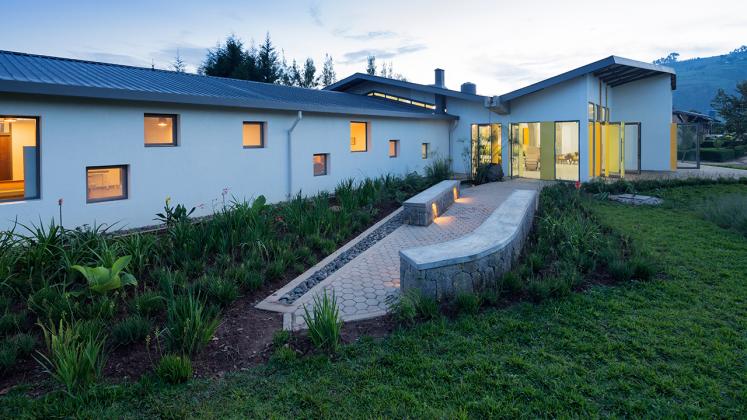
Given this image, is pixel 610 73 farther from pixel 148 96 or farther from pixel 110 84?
pixel 110 84

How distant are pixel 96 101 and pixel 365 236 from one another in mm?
5562

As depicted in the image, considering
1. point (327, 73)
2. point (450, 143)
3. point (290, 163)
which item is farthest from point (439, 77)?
point (327, 73)

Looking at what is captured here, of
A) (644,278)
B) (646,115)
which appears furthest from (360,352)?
(646,115)

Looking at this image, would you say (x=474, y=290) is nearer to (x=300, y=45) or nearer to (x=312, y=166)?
(x=312, y=166)

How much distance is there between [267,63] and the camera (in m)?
36.7

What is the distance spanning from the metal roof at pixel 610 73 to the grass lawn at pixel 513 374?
12401 millimetres

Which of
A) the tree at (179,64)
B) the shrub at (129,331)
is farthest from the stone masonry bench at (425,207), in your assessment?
the tree at (179,64)

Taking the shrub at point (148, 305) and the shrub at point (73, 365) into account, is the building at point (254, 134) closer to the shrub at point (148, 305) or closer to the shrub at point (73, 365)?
Answer: the shrub at point (148, 305)

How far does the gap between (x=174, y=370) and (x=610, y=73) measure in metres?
19.3

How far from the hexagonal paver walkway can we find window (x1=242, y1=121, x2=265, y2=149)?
3975 millimetres

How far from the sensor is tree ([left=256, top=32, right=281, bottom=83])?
34.6 metres

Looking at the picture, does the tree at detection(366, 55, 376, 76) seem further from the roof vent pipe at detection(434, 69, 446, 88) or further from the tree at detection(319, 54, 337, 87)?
the roof vent pipe at detection(434, 69, 446, 88)

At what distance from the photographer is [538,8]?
1520 cm

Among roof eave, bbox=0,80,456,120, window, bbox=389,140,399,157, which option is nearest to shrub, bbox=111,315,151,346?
roof eave, bbox=0,80,456,120
